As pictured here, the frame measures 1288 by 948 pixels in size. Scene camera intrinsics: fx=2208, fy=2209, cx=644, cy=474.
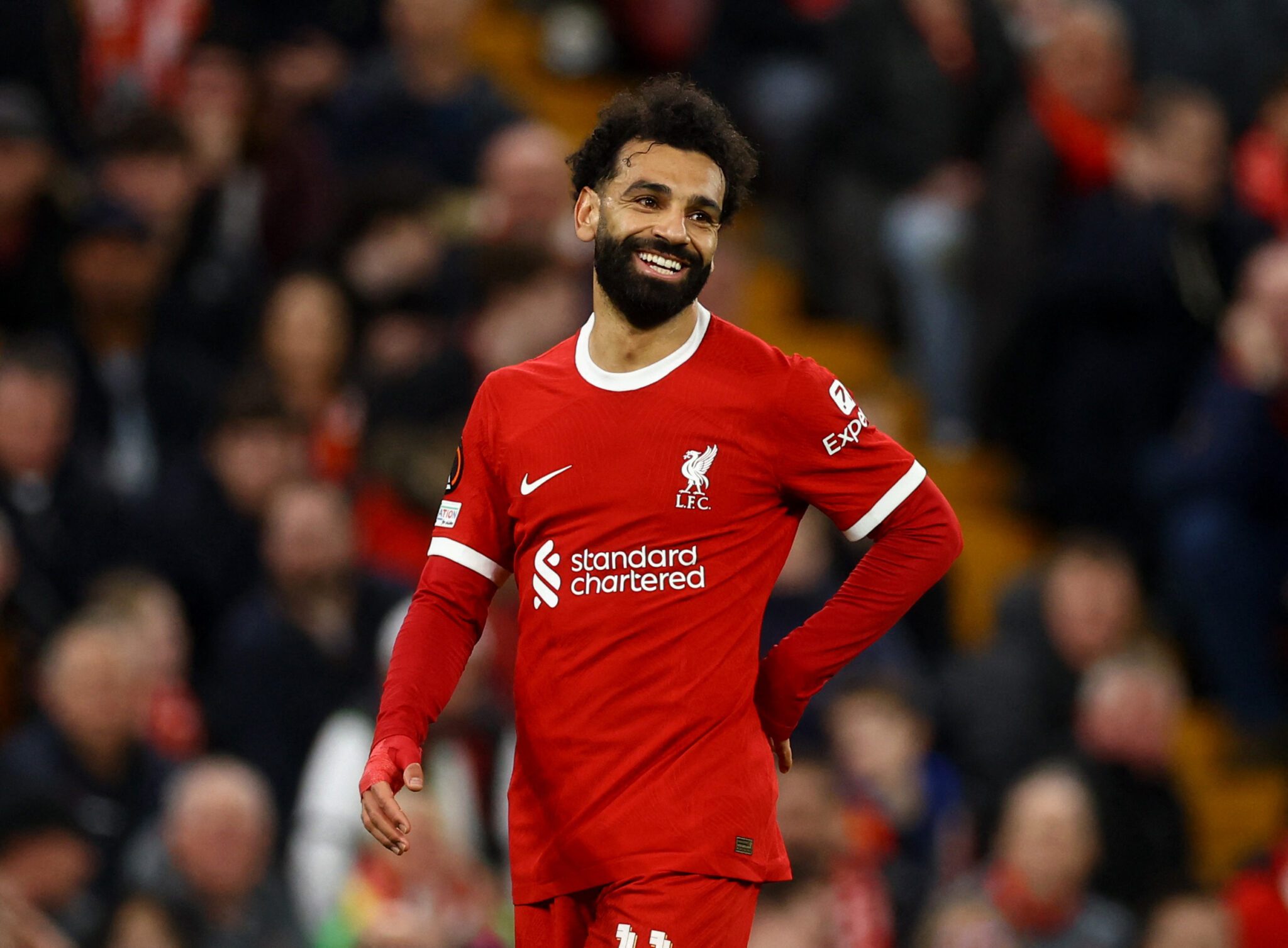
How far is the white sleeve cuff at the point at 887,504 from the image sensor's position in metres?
4.02

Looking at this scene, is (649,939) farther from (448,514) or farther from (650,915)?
(448,514)

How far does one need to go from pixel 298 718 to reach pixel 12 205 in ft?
8.04

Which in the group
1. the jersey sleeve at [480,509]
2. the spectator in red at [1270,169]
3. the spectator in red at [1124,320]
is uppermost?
the spectator in red at [1270,169]

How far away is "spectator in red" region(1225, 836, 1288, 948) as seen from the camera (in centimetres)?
725

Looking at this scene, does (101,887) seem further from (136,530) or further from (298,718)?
(136,530)

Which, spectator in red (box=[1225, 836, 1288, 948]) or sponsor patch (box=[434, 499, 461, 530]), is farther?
spectator in red (box=[1225, 836, 1288, 948])

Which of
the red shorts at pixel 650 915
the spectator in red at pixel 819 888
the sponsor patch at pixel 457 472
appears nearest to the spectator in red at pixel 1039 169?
the spectator in red at pixel 819 888

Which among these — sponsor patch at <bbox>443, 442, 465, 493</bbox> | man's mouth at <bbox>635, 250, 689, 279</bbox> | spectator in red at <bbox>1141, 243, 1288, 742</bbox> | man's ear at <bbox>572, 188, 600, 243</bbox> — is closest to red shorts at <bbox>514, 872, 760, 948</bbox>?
sponsor patch at <bbox>443, 442, 465, 493</bbox>

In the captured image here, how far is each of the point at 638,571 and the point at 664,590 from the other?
6 cm

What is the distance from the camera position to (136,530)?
26.0 ft

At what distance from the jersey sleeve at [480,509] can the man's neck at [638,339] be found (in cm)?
26

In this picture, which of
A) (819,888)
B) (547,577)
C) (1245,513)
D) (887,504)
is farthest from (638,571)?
(1245,513)

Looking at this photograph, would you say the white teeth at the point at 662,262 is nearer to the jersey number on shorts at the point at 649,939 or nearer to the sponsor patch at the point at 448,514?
the sponsor patch at the point at 448,514

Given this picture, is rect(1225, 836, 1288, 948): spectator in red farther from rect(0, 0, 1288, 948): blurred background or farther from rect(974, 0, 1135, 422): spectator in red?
rect(974, 0, 1135, 422): spectator in red
